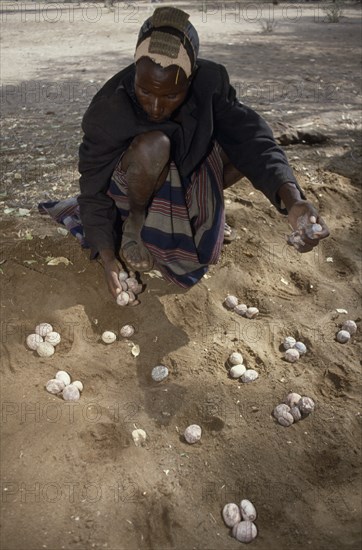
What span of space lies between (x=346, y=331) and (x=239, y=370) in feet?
2.26

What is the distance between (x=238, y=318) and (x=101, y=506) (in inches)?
50.6

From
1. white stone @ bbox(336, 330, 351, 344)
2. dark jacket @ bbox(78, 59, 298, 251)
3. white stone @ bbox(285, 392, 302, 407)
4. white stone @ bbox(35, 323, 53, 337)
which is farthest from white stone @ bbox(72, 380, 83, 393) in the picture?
white stone @ bbox(336, 330, 351, 344)

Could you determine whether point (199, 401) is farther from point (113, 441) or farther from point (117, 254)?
point (117, 254)

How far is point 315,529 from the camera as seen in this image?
78.5 inches

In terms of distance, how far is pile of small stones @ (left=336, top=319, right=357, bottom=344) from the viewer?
2848 millimetres

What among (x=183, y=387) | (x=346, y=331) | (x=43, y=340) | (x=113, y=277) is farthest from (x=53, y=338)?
(x=346, y=331)

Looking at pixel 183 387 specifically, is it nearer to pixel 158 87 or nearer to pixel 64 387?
pixel 64 387

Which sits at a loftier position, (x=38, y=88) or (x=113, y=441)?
(x=38, y=88)

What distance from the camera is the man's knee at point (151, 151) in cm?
249

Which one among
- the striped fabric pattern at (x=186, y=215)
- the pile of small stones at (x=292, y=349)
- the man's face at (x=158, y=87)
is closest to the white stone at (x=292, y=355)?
the pile of small stones at (x=292, y=349)

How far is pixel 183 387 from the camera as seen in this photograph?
2508 millimetres

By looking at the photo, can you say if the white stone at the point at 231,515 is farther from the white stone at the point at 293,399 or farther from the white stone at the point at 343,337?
the white stone at the point at 343,337

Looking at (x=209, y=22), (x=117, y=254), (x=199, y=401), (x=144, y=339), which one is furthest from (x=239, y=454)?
(x=209, y=22)

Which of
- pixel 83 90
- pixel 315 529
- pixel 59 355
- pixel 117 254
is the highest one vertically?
pixel 83 90
